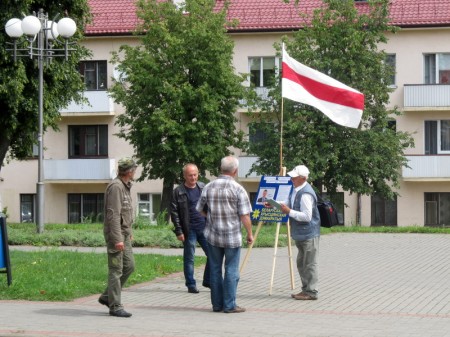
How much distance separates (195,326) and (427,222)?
3687cm

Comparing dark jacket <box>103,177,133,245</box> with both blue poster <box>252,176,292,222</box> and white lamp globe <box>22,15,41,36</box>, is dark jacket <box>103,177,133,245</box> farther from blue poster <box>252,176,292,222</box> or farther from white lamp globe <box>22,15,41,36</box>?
white lamp globe <box>22,15,41,36</box>

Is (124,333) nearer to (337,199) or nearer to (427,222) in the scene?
(337,199)

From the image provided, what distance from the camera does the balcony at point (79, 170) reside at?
48.5 m

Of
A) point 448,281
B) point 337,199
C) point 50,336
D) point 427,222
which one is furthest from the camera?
point 427,222

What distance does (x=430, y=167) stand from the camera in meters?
45.7

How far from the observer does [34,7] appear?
33.9 metres

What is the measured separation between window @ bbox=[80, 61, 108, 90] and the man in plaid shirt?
36309 mm

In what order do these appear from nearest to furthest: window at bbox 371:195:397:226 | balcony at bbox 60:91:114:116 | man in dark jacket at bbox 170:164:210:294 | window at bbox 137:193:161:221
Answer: man in dark jacket at bbox 170:164:210:294, window at bbox 371:195:397:226, balcony at bbox 60:91:114:116, window at bbox 137:193:161:221

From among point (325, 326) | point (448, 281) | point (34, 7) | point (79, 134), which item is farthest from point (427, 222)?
point (325, 326)

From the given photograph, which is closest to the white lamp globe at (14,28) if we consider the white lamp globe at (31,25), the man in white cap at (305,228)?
the white lamp globe at (31,25)

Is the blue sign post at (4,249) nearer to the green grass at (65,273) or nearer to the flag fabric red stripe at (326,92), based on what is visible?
the green grass at (65,273)

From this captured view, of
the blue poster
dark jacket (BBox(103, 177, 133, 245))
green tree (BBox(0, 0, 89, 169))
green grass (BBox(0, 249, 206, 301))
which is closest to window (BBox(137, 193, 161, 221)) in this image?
green tree (BBox(0, 0, 89, 169))

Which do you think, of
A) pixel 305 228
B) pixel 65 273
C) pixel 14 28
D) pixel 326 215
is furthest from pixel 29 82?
pixel 305 228

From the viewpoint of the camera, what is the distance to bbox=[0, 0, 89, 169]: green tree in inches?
1264
